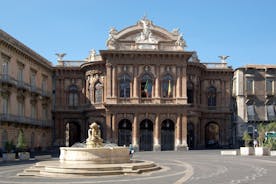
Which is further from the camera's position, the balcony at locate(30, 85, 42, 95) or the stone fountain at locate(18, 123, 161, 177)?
the balcony at locate(30, 85, 42, 95)

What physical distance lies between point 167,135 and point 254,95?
19074mm

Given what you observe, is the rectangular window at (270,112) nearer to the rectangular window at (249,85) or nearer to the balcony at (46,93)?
the rectangular window at (249,85)

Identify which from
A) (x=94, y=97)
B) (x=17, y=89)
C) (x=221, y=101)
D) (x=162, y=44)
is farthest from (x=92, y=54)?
(x=221, y=101)

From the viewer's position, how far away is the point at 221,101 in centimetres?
6397

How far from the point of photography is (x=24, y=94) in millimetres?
52125

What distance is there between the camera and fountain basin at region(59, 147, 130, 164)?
24484 millimetres

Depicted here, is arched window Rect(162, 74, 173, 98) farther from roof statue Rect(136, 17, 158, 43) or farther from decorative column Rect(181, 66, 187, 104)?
roof statue Rect(136, 17, 158, 43)

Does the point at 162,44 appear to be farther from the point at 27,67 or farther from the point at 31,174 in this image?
the point at 31,174

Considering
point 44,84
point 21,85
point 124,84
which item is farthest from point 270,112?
point 21,85

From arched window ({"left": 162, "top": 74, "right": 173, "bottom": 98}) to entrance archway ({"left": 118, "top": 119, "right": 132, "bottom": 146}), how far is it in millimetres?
5569

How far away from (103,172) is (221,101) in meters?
44.0

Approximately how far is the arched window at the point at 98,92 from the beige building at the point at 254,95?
21.5m

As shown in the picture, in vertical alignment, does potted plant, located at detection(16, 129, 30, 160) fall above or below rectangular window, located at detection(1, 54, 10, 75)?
below

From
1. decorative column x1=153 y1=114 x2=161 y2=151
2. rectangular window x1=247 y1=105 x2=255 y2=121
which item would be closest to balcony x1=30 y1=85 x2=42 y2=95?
decorative column x1=153 y1=114 x2=161 y2=151
